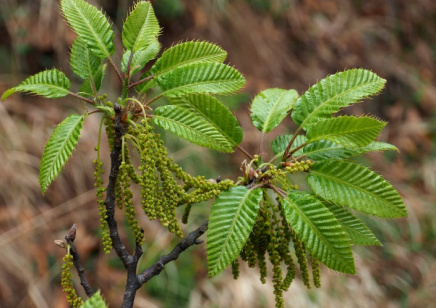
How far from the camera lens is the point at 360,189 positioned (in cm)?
97

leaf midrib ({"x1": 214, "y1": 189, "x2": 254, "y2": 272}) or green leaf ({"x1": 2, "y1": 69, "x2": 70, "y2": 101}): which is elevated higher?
green leaf ({"x1": 2, "y1": 69, "x2": 70, "y2": 101})

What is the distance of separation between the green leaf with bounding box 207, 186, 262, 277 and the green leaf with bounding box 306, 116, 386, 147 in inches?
7.5

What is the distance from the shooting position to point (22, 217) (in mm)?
2891

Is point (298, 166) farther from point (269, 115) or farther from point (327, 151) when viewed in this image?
point (269, 115)

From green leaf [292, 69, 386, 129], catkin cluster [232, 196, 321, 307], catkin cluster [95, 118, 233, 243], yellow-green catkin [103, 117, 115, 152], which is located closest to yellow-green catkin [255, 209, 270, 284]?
catkin cluster [232, 196, 321, 307]

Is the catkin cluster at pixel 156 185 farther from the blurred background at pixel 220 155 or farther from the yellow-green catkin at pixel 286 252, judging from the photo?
the blurred background at pixel 220 155

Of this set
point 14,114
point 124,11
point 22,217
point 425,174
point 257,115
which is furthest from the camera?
point 425,174

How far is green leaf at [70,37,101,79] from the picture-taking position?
1015 mm

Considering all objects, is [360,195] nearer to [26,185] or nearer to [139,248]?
[139,248]

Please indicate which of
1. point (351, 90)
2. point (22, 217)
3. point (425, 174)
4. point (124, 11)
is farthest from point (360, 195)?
point (425, 174)

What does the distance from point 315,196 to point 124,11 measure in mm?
3057

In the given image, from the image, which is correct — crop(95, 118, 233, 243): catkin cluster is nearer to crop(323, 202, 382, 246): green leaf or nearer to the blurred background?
crop(323, 202, 382, 246): green leaf

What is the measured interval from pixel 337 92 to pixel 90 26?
55 centimetres

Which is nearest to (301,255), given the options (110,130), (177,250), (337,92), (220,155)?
(177,250)
